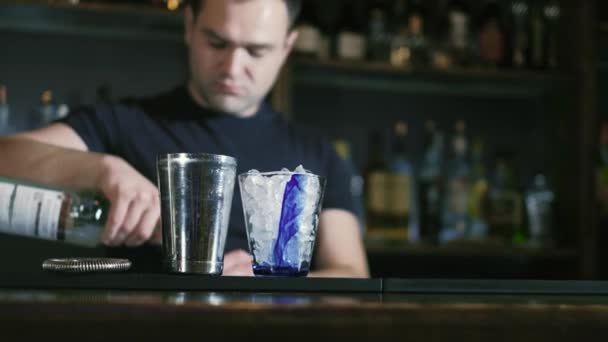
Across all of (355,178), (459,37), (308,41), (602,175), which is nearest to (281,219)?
(308,41)

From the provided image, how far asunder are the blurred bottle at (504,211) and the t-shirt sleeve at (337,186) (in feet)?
2.61

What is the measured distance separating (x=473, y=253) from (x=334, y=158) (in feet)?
2.38

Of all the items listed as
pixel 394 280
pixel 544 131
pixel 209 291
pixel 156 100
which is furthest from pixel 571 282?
pixel 544 131

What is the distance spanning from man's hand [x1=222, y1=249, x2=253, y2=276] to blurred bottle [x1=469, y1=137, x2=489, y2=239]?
142cm

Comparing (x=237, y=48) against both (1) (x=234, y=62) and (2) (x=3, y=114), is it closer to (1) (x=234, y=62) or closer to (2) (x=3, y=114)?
(1) (x=234, y=62)

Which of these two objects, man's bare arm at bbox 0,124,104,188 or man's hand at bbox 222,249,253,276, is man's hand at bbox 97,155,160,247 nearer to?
man's hand at bbox 222,249,253,276

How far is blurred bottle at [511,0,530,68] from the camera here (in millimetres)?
2412

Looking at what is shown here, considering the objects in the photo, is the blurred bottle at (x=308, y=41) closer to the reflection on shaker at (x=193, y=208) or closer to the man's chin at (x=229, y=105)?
the man's chin at (x=229, y=105)

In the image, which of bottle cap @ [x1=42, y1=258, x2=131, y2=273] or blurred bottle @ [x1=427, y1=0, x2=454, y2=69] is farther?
blurred bottle @ [x1=427, y1=0, x2=454, y2=69]

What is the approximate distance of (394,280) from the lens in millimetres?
619

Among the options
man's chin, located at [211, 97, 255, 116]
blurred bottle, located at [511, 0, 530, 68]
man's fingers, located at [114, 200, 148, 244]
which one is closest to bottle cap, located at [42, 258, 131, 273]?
man's fingers, located at [114, 200, 148, 244]

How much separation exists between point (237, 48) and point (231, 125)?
0.57 ft

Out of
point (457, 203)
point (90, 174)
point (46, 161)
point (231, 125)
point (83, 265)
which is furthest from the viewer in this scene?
point (457, 203)

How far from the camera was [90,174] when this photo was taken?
1.13 m
